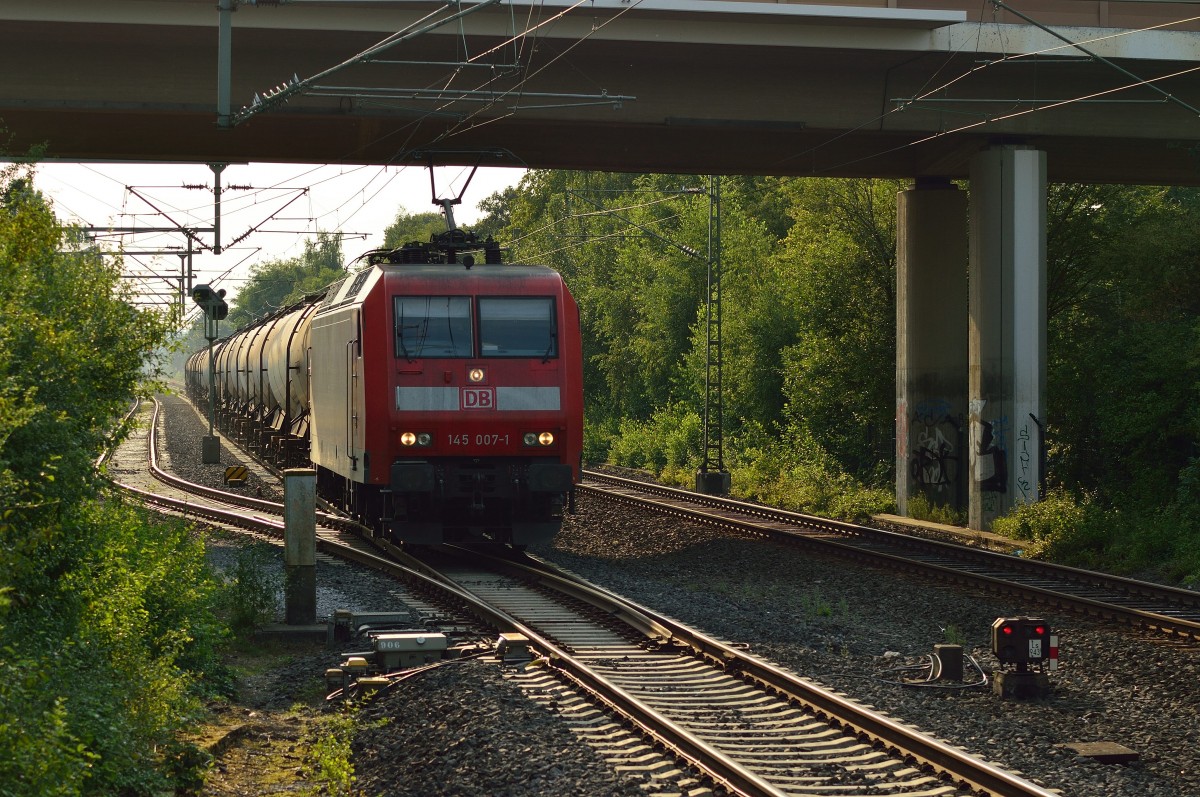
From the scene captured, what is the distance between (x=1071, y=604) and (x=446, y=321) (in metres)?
7.50

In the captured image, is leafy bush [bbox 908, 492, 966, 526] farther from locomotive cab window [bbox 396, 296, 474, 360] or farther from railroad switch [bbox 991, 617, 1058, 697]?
railroad switch [bbox 991, 617, 1058, 697]

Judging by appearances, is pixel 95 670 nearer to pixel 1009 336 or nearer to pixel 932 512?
pixel 1009 336

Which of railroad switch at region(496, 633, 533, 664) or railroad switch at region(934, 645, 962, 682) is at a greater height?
railroad switch at region(496, 633, 533, 664)

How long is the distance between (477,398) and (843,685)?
672 cm

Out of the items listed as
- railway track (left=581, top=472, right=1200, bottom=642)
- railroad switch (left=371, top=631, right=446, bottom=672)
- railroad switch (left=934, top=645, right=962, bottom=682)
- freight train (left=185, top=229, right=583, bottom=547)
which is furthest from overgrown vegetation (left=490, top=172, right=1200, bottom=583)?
railroad switch (left=371, top=631, right=446, bottom=672)

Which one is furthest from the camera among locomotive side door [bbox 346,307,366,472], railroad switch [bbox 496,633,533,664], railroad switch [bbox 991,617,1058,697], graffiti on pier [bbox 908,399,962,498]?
Answer: graffiti on pier [bbox 908,399,962,498]

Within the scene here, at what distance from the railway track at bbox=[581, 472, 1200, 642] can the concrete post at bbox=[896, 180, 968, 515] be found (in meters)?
3.19

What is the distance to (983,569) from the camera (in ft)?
55.9

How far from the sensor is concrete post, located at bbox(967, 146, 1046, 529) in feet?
71.5

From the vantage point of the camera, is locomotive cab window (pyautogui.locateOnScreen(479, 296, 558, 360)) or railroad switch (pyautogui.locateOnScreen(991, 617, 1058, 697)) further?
locomotive cab window (pyautogui.locateOnScreen(479, 296, 558, 360))

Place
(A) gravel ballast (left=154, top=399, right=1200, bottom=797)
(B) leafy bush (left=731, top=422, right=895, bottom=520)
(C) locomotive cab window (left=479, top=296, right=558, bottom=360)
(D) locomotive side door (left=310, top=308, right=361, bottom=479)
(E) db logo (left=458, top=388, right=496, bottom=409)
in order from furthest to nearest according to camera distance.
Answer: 1. (B) leafy bush (left=731, top=422, right=895, bottom=520)
2. (D) locomotive side door (left=310, top=308, right=361, bottom=479)
3. (C) locomotive cab window (left=479, top=296, right=558, bottom=360)
4. (E) db logo (left=458, top=388, right=496, bottom=409)
5. (A) gravel ballast (left=154, top=399, right=1200, bottom=797)

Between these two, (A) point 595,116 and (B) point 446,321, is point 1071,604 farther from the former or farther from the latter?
(A) point 595,116

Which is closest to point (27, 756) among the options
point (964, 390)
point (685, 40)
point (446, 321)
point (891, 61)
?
point (446, 321)

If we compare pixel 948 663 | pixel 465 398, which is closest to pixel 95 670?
pixel 948 663
